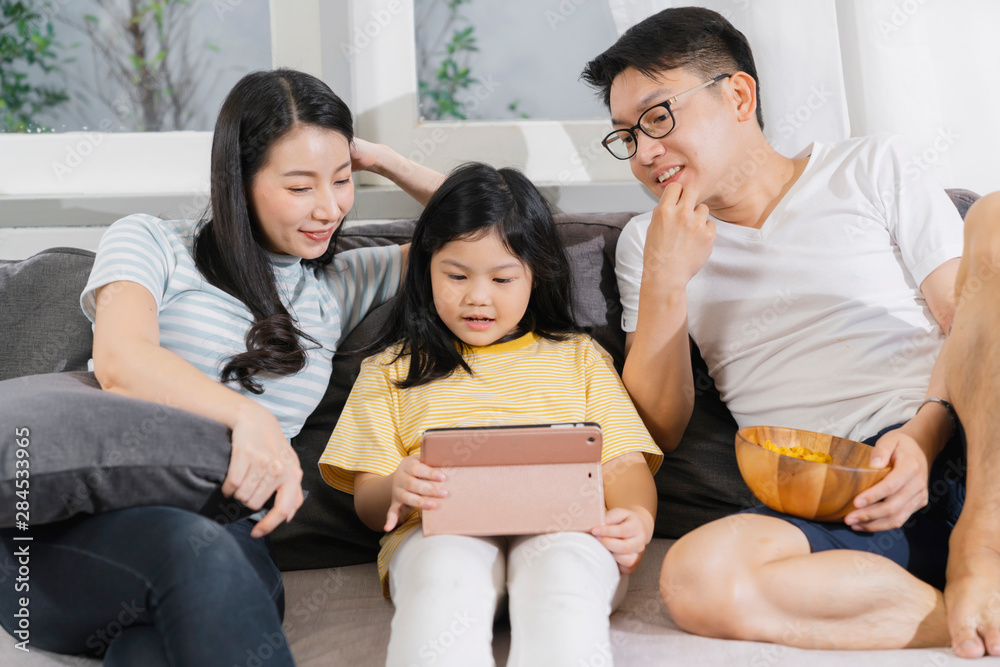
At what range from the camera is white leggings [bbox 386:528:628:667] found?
82cm

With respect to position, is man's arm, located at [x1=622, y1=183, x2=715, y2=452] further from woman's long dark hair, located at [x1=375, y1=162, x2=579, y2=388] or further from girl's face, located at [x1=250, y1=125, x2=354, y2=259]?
girl's face, located at [x1=250, y1=125, x2=354, y2=259]

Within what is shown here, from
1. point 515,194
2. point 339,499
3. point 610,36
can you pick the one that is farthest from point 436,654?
point 610,36

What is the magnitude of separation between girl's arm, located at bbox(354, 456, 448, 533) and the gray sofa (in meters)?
0.11

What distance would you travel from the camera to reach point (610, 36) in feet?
6.18

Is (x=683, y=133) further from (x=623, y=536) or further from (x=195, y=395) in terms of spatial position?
(x=195, y=395)

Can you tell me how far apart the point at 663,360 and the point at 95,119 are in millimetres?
1575

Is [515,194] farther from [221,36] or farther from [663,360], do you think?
[221,36]

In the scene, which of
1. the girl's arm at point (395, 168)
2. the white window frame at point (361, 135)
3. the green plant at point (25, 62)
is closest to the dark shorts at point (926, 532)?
the girl's arm at point (395, 168)

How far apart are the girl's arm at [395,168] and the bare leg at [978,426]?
888mm

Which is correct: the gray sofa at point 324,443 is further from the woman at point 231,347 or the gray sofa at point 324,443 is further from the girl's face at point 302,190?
the girl's face at point 302,190

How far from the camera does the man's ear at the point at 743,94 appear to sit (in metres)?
1.32

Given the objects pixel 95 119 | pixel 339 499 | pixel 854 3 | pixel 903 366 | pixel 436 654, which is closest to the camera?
pixel 436 654

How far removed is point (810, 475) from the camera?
0.91 meters

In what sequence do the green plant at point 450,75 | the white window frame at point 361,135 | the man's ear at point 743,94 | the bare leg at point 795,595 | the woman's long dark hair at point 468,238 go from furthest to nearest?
the green plant at point 450,75
the white window frame at point 361,135
the man's ear at point 743,94
the woman's long dark hair at point 468,238
the bare leg at point 795,595
